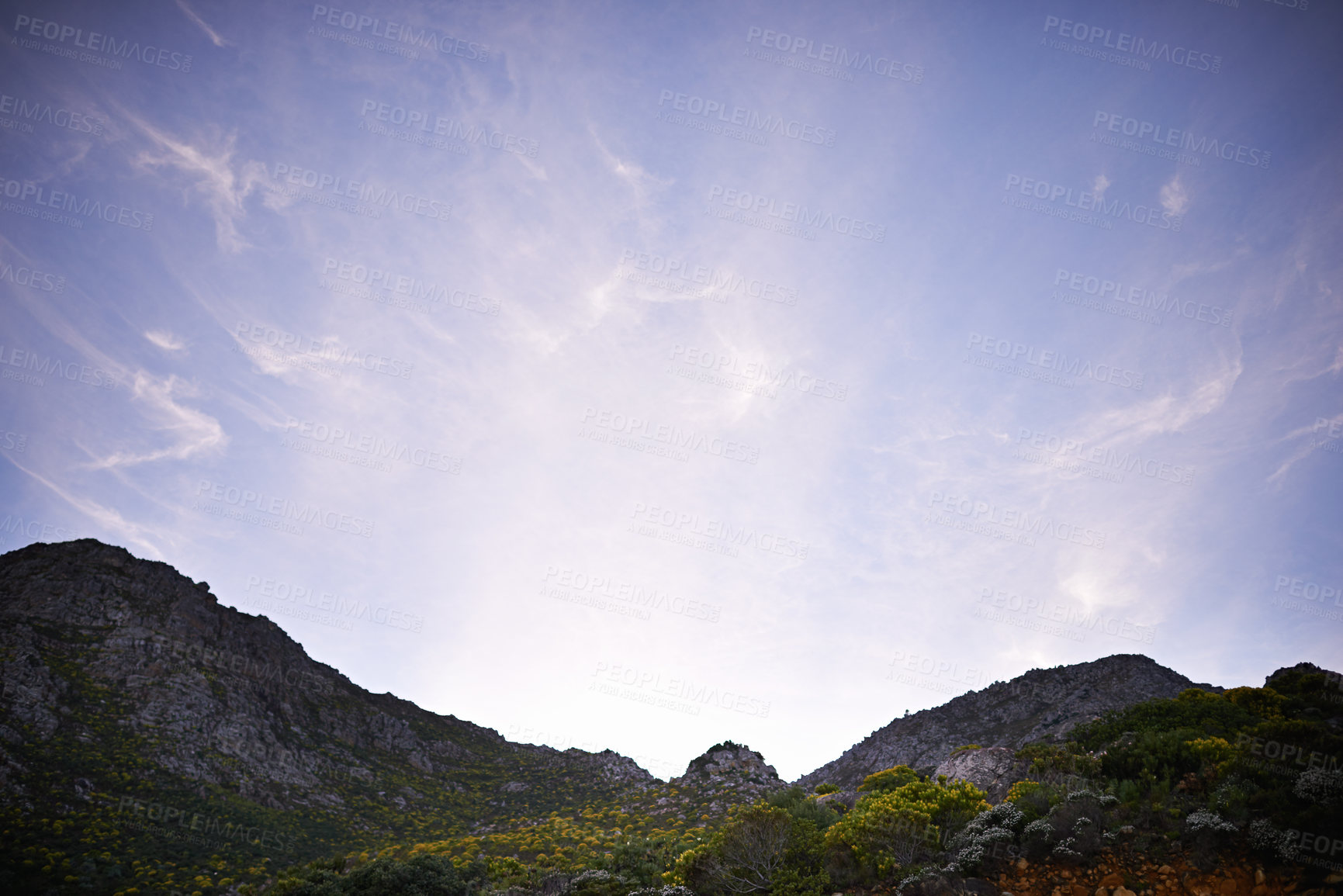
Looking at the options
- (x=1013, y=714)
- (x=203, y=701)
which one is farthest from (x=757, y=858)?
(x=1013, y=714)

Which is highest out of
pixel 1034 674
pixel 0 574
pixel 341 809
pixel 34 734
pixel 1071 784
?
pixel 1034 674

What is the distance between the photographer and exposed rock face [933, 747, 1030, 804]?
2555 centimetres

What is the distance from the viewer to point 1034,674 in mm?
77688

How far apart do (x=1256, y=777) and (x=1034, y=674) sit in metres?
77.5

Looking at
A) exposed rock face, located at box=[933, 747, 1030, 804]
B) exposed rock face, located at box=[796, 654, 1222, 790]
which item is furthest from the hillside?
exposed rock face, located at box=[796, 654, 1222, 790]

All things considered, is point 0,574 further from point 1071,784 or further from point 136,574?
point 1071,784

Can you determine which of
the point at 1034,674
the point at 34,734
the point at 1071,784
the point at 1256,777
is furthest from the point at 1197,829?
the point at 1034,674

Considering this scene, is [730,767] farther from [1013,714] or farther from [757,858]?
[1013,714]

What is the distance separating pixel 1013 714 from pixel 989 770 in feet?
172

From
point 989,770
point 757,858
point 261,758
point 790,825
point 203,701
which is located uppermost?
point 989,770

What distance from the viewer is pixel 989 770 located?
29.6 m

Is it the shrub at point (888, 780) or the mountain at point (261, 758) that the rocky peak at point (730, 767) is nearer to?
the mountain at point (261, 758)

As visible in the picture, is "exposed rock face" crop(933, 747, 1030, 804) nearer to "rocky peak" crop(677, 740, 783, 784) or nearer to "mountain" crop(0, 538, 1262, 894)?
"mountain" crop(0, 538, 1262, 894)

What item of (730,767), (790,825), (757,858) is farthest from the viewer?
(730,767)
